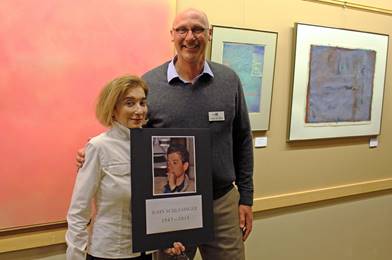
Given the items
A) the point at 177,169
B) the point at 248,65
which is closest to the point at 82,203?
the point at 177,169

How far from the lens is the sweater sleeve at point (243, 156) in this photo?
1.94 m

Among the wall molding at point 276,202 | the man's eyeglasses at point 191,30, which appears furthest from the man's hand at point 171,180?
the wall molding at point 276,202

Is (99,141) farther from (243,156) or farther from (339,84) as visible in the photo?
(339,84)

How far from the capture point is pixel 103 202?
4.70ft

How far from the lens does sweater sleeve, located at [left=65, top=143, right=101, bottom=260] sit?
1.41m

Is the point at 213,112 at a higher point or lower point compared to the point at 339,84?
lower

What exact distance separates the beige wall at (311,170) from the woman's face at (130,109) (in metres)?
0.89

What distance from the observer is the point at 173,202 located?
1499 millimetres

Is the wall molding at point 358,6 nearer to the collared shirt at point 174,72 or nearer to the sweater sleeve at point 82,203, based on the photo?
the collared shirt at point 174,72

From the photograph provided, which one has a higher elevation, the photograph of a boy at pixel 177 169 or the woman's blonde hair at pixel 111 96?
the woman's blonde hair at pixel 111 96

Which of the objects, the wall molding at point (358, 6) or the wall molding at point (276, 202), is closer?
the wall molding at point (276, 202)

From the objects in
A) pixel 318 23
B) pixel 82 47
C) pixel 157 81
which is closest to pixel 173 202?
pixel 157 81

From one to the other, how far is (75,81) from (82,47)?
0.15 meters

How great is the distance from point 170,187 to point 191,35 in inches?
23.9
